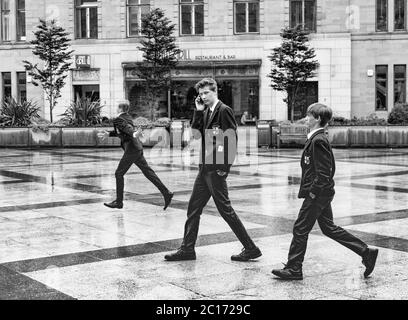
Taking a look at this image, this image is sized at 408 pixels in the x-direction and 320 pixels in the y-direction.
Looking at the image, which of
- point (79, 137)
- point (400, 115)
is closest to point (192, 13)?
point (79, 137)

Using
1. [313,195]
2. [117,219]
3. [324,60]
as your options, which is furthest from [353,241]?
[324,60]

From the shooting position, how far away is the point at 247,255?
741 centimetres

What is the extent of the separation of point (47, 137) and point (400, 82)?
1829cm

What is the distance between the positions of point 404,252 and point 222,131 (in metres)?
2.48

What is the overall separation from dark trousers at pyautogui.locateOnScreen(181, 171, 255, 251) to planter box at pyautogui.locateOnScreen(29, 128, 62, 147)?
782 inches

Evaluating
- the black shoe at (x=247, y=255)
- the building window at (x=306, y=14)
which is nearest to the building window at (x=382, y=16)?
the building window at (x=306, y=14)

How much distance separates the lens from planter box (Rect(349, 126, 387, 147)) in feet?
83.0

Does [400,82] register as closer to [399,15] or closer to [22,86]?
[399,15]

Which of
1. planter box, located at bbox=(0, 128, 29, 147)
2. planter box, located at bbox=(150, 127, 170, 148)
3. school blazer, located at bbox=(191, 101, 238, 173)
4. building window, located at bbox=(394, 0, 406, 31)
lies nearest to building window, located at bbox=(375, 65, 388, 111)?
building window, located at bbox=(394, 0, 406, 31)

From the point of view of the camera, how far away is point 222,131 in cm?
Result: 729

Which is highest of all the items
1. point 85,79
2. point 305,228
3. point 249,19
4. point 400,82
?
point 249,19

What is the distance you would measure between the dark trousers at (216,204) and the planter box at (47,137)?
19867 millimetres

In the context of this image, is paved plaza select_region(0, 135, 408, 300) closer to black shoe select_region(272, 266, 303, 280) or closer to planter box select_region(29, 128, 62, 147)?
black shoe select_region(272, 266, 303, 280)

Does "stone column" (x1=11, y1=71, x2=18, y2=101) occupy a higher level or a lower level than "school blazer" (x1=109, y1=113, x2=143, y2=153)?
higher
